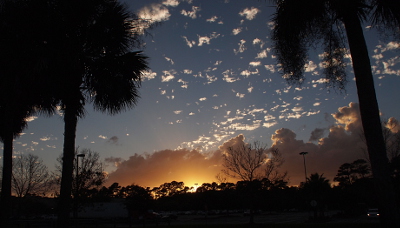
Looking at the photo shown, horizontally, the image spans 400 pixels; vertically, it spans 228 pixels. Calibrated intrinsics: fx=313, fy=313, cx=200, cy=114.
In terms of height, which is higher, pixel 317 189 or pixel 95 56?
pixel 95 56

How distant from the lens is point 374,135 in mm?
6031

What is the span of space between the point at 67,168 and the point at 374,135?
821cm

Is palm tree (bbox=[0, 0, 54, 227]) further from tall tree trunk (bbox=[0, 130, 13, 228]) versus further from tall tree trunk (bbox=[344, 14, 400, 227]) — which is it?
tall tree trunk (bbox=[344, 14, 400, 227])

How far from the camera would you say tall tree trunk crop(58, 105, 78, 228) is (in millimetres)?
9031

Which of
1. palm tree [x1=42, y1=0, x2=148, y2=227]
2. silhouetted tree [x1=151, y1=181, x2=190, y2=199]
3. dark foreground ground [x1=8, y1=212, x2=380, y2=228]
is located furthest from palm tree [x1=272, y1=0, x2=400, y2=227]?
silhouetted tree [x1=151, y1=181, x2=190, y2=199]

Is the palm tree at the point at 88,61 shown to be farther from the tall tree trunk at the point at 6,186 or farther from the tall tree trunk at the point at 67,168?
the tall tree trunk at the point at 6,186

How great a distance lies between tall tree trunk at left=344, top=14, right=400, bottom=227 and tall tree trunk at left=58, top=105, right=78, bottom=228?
8003 mm

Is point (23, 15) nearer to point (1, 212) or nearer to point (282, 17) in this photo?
point (1, 212)

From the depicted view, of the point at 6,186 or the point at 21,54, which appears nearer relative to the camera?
the point at 21,54

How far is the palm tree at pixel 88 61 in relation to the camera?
31.1 ft

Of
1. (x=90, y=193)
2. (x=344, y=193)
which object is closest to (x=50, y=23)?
(x=90, y=193)

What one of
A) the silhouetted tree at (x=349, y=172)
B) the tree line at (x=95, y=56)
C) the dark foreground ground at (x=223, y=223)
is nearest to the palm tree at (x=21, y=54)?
the tree line at (x=95, y=56)

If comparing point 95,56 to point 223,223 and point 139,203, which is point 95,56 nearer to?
point 223,223

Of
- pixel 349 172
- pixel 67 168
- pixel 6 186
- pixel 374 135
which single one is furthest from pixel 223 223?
pixel 349 172
